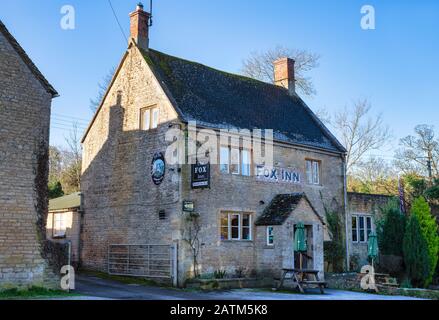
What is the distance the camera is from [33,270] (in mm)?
17062

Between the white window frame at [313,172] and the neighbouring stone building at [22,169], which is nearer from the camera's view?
the neighbouring stone building at [22,169]

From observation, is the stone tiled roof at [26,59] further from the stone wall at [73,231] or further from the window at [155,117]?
the stone wall at [73,231]

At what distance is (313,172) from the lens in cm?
2722

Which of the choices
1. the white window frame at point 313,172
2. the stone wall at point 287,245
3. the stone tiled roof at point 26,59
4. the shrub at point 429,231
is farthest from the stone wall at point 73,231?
the shrub at point 429,231

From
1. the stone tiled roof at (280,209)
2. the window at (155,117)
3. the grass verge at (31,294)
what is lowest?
the grass verge at (31,294)

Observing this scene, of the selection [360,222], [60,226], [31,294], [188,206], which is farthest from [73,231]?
→ [360,222]

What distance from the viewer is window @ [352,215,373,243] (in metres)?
29.3

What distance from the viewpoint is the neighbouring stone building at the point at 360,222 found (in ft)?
93.9

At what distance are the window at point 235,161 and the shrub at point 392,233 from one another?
7728 mm

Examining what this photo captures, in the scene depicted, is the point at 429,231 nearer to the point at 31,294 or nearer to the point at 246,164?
the point at 246,164

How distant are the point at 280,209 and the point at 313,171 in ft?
15.4

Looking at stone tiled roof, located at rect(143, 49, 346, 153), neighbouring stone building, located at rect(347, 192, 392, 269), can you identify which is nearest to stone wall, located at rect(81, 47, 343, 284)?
stone tiled roof, located at rect(143, 49, 346, 153)

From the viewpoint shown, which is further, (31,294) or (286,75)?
(286,75)
